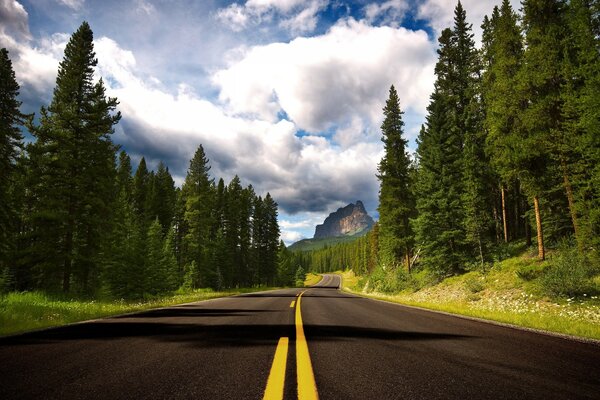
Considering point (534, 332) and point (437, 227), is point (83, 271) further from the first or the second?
point (437, 227)

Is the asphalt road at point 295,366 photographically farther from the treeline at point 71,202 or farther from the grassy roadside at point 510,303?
the treeline at point 71,202

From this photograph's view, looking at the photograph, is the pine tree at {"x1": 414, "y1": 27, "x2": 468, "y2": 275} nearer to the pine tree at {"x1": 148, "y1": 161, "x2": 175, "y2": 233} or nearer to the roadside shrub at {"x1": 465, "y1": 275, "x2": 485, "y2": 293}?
the roadside shrub at {"x1": 465, "y1": 275, "x2": 485, "y2": 293}

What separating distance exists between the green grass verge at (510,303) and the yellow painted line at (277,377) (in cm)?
616

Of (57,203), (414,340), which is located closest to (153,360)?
(414,340)

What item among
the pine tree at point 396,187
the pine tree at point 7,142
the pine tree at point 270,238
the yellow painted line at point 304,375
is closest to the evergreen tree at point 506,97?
the pine tree at point 396,187

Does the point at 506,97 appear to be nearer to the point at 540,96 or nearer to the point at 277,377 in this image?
the point at 540,96

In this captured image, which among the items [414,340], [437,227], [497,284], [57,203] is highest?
[57,203]

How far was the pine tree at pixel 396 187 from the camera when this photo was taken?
32.5m

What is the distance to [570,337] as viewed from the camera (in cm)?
555

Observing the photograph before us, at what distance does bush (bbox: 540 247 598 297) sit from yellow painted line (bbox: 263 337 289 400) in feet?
49.0

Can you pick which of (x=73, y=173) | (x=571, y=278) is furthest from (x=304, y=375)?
(x=73, y=173)

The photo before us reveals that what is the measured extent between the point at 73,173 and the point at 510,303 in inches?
1033

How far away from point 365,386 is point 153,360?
2.65 metres

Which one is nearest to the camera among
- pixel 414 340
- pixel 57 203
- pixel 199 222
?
pixel 414 340
